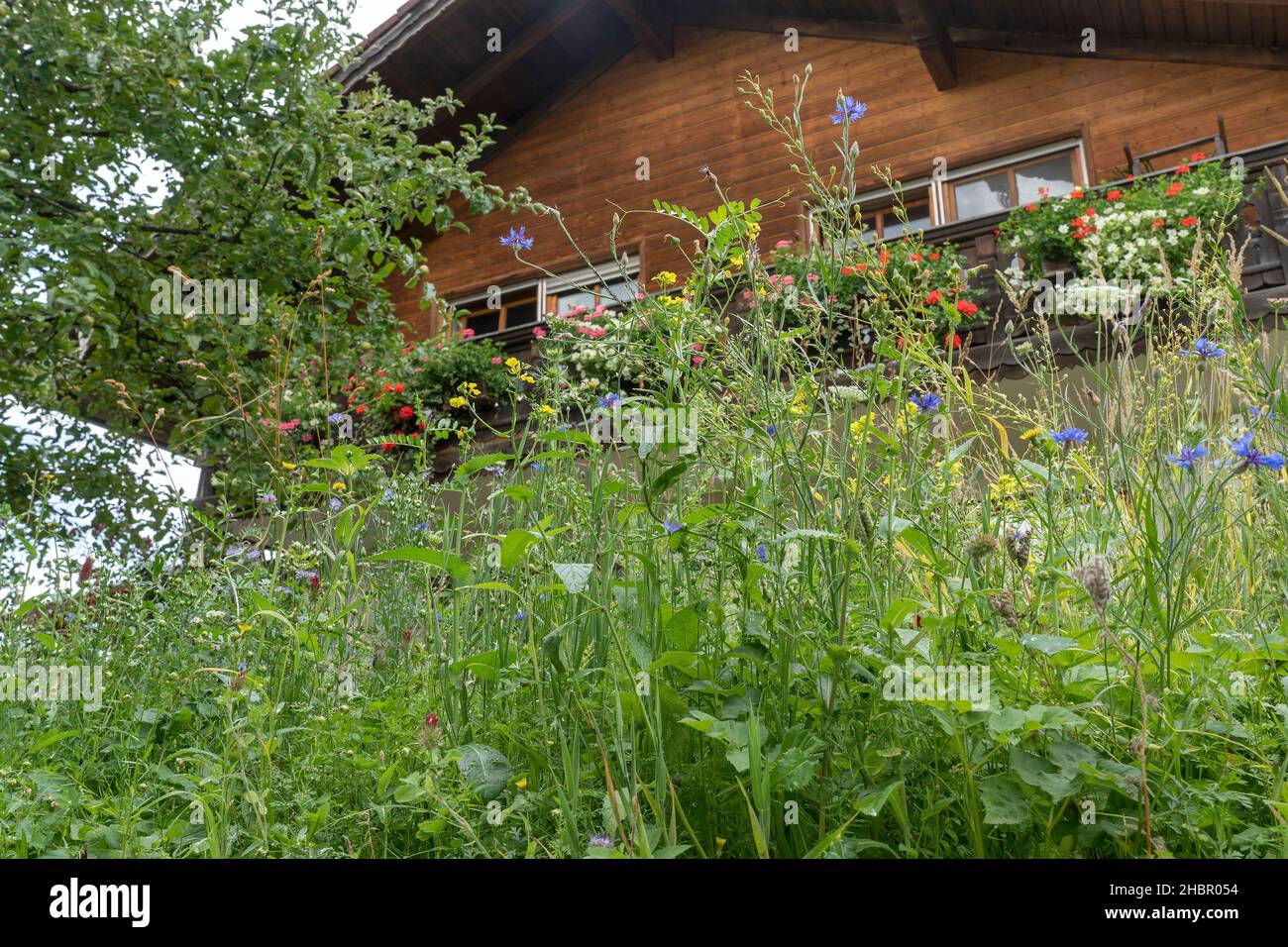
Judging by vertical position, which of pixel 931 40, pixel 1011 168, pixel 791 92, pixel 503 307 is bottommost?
pixel 503 307

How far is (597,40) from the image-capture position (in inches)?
438

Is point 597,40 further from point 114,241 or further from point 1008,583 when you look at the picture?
point 1008,583

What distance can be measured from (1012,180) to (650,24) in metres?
4.04

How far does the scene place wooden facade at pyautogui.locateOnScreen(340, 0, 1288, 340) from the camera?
7977 mm

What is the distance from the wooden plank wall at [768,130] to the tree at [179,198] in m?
1.54

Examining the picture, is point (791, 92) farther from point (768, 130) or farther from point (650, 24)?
point (650, 24)

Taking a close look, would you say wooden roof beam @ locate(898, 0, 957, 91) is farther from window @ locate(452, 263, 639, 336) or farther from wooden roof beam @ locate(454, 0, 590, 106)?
wooden roof beam @ locate(454, 0, 590, 106)

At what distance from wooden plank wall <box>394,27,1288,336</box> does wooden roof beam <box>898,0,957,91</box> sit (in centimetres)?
16

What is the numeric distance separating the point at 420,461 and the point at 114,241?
4276 millimetres

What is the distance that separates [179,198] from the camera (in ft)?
18.8

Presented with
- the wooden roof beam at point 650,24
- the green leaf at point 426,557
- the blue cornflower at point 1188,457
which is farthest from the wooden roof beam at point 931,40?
the green leaf at point 426,557

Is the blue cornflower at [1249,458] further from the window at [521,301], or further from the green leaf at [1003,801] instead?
the window at [521,301]

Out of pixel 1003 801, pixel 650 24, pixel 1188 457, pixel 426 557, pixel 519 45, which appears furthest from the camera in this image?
pixel 519 45

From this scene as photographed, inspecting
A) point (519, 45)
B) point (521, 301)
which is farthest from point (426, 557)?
point (519, 45)
